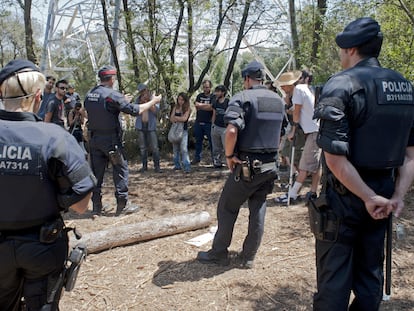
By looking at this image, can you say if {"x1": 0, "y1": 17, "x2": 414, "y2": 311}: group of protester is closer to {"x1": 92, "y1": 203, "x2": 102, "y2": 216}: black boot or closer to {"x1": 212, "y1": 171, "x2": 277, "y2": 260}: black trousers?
{"x1": 212, "y1": 171, "x2": 277, "y2": 260}: black trousers

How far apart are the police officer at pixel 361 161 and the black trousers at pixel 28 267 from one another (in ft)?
5.64

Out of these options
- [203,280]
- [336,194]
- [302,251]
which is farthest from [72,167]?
[302,251]

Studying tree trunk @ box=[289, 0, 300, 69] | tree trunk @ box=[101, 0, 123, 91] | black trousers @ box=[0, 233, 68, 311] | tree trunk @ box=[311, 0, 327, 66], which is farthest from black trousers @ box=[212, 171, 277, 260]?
tree trunk @ box=[289, 0, 300, 69]

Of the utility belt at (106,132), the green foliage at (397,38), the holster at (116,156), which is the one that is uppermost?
the green foliage at (397,38)

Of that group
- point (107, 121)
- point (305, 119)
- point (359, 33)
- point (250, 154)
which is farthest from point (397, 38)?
point (359, 33)

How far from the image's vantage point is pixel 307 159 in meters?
6.01

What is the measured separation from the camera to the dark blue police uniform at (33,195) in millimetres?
2277

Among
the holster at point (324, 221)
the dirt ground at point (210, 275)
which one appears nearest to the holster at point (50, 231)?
the dirt ground at point (210, 275)

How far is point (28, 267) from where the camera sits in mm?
2363

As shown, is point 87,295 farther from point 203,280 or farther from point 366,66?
point 366,66

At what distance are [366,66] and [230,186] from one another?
2039 mm

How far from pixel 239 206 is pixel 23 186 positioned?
247 cm

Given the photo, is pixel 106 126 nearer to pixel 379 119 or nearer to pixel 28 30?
pixel 379 119

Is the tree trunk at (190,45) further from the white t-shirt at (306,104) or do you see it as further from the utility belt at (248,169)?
the utility belt at (248,169)
